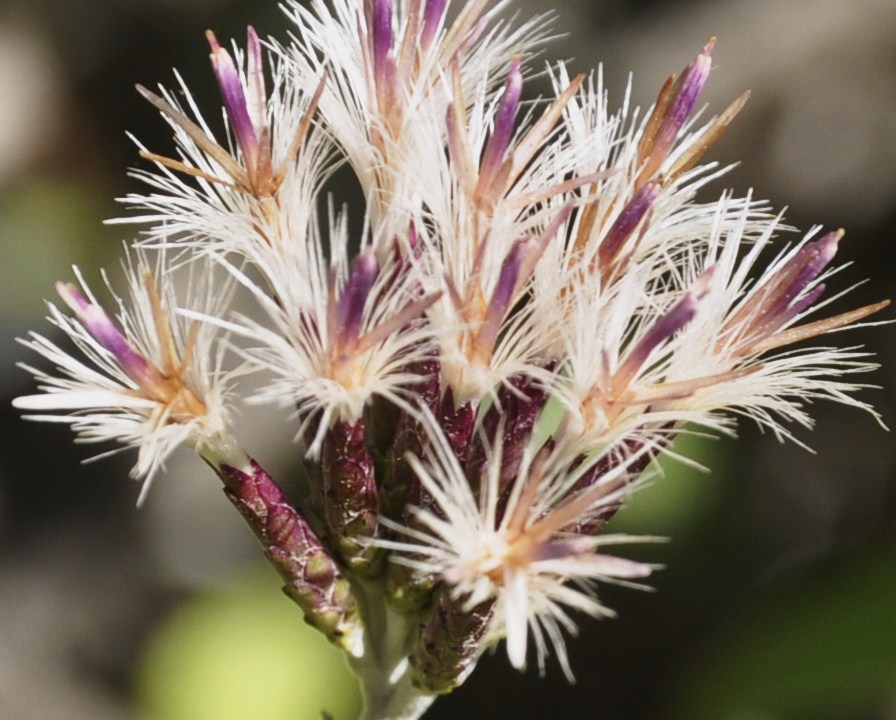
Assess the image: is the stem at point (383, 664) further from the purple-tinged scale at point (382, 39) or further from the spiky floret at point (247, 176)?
the purple-tinged scale at point (382, 39)

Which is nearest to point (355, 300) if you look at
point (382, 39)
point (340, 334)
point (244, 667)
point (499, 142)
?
point (340, 334)

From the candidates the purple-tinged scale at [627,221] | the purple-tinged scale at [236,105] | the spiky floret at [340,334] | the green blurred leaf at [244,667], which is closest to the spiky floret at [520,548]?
the spiky floret at [340,334]

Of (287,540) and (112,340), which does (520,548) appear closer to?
(287,540)

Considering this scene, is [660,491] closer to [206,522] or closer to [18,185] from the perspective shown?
[206,522]

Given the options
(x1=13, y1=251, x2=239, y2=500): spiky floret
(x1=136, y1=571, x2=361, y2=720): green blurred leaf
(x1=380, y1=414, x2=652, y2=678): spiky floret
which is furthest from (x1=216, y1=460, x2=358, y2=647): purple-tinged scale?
(x1=136, y1=571, x2=361, y2=720): green blurred leaf

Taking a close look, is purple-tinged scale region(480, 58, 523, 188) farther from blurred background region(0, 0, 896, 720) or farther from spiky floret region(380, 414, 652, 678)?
blurred background region(0, 0, 896, 720)

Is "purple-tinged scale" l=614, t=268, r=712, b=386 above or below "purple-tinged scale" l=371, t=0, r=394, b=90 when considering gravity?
below
